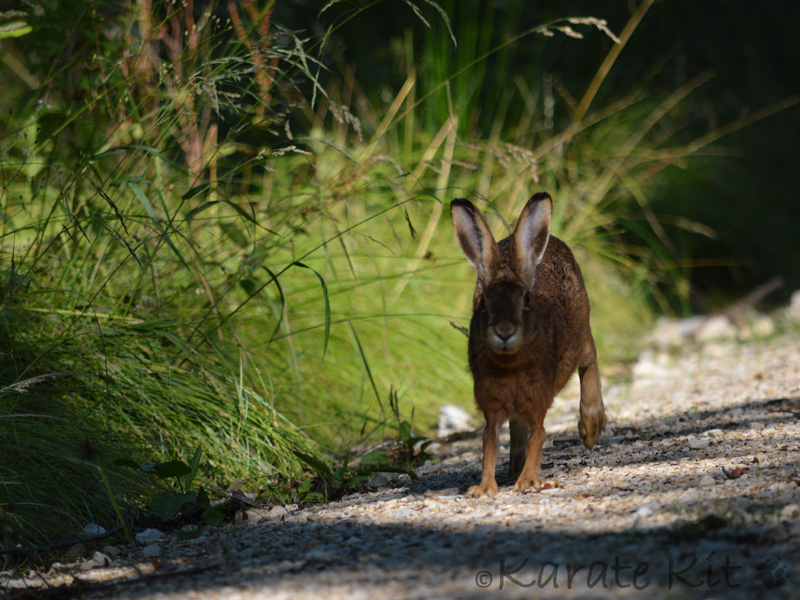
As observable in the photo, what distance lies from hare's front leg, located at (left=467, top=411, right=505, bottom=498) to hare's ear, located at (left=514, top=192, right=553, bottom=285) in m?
0.50

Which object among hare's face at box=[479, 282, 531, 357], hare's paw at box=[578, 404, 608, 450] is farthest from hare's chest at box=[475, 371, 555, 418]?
hare's paw at box=[578, 404, 608, 450]

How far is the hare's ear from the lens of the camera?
3172 millimetres

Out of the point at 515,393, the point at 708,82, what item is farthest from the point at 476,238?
the point at 708,82

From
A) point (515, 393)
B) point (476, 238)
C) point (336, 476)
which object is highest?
point (476, 238)

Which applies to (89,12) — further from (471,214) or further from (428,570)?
(428,570)

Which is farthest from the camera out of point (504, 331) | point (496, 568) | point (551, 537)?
point (504, 331)

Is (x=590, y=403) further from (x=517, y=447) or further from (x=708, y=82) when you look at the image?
(x=708, y=82)

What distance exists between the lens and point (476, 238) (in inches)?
126

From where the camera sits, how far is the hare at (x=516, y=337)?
301 centimetres

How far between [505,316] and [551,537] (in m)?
0.84

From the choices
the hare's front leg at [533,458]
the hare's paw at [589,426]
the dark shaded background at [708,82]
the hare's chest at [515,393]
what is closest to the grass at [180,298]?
the hare's chest at [515,393]

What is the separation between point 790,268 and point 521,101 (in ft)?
10.2

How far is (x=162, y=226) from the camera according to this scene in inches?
145

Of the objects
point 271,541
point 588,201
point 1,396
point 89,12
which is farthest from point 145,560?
point 588,201
